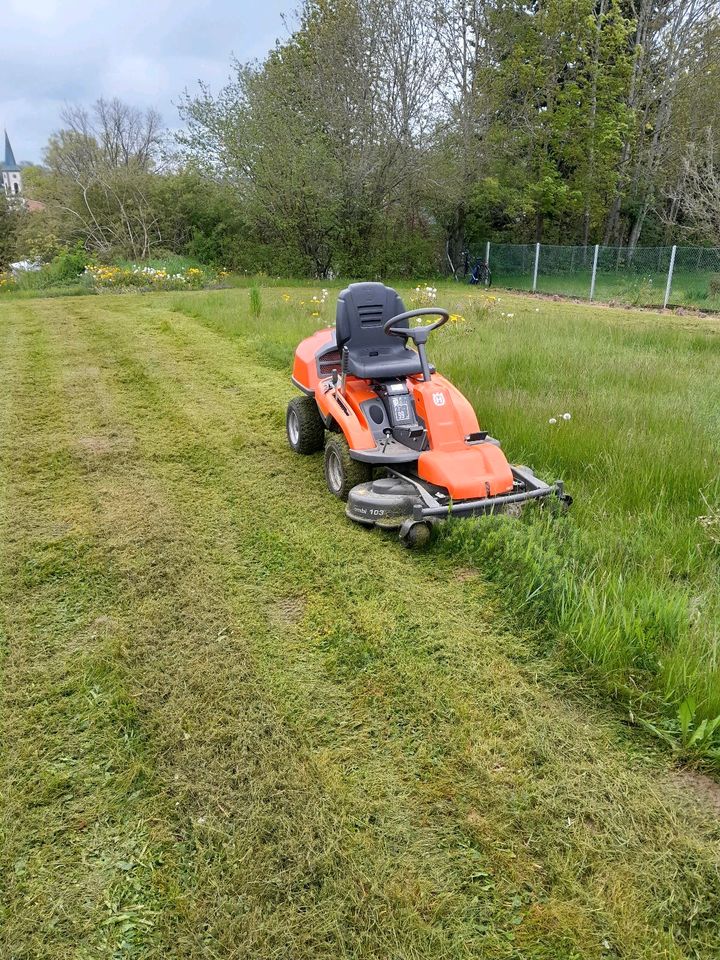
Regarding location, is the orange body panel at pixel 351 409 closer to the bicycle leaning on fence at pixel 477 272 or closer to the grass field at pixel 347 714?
the grass field at pixel 347 714

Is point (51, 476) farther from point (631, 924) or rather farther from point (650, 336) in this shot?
point (650, 336)

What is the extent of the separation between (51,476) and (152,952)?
325 centimetres

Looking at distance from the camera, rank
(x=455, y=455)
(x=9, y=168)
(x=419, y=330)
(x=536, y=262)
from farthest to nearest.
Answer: (x=9, y=168) < (x=536, y=262) < (x=419, y=330) < (x=455, y=455)

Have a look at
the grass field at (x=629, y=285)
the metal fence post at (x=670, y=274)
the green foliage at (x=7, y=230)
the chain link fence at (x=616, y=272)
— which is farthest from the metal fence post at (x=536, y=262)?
the green foliage at (x=7, y=230)

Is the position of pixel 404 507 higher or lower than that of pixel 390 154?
lower

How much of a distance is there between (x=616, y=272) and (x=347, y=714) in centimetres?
1709

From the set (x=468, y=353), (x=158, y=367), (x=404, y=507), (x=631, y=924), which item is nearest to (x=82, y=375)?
(x=158, y=367)

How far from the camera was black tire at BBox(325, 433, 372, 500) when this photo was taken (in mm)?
3771

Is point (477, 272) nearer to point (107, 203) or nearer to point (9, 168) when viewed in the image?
point (107, 203)

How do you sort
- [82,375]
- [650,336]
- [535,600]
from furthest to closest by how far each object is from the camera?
[650,336] < [82,375] < [535,600]

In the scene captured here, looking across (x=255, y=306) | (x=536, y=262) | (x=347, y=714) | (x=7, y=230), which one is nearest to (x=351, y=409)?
(x=347, y=714)

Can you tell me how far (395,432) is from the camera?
3.76 metres

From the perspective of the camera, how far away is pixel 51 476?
4207 mm

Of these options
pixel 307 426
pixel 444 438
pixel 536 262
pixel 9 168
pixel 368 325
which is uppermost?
pixel 9 168
